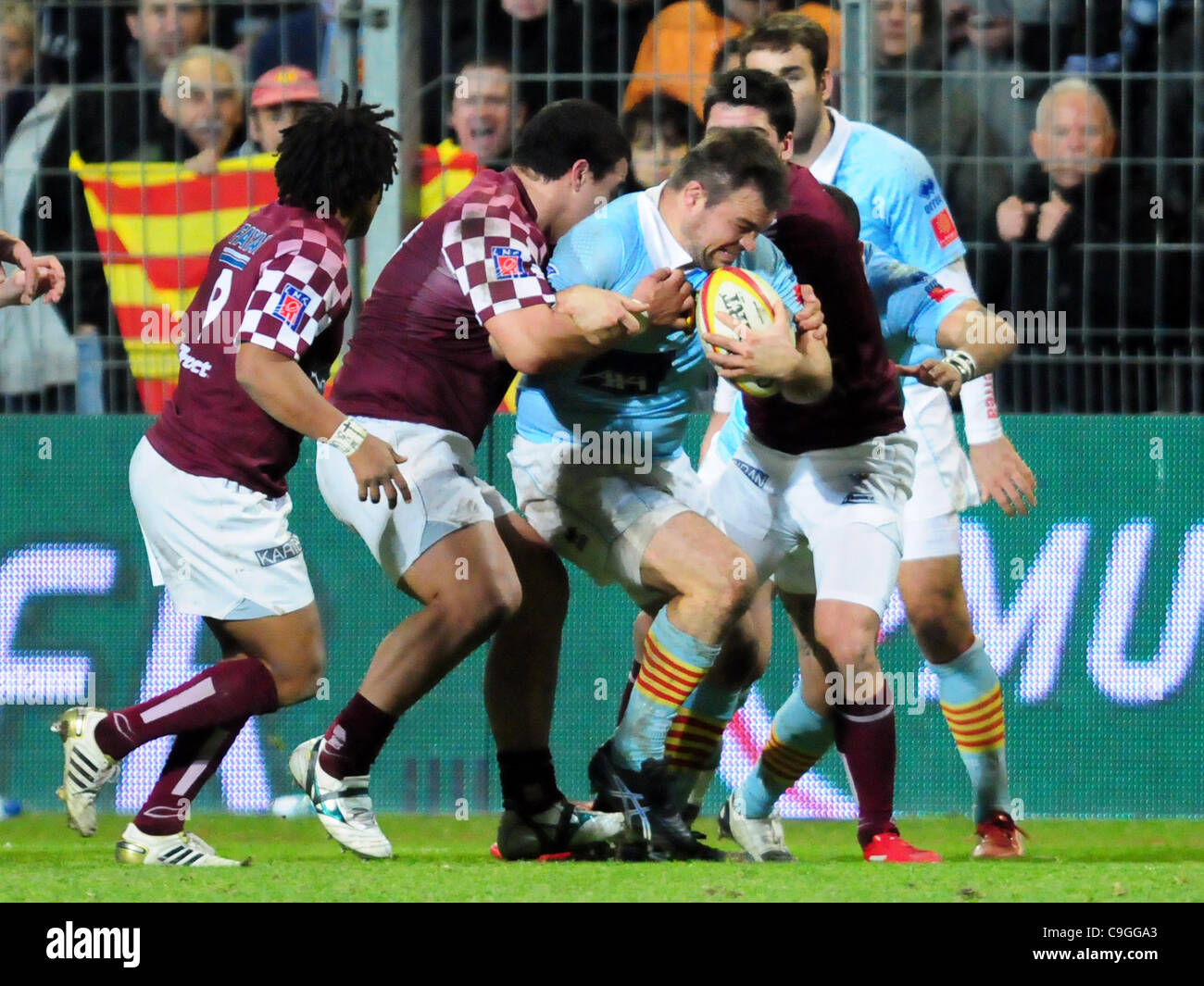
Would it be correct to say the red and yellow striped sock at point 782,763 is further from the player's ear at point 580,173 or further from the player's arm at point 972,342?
the player's ear at point 580,173

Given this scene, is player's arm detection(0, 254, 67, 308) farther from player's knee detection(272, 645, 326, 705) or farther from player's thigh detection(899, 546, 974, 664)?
player's thigh detection(899, 546, 974, 664)

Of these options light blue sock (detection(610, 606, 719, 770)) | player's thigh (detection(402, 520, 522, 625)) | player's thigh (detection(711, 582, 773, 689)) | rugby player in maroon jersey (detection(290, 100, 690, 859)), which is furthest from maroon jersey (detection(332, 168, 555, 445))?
player's thigh (detection(711, 582, 773, 689))

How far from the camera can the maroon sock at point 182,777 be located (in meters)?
5.62

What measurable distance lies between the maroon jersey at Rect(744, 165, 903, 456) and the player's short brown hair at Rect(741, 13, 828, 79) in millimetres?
814

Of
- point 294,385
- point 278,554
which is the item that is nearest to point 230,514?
point 278,554

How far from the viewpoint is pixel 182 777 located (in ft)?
18.6

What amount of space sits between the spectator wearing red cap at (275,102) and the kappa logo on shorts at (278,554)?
2.20 metres

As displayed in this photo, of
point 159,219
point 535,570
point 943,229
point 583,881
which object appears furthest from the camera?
point 159,219

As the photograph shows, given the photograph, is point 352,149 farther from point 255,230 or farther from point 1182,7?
point 1182,7

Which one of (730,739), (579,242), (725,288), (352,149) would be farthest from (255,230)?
(730,739)

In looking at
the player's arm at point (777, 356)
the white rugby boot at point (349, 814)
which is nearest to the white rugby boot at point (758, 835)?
the white rugby boot at point (349, 814)

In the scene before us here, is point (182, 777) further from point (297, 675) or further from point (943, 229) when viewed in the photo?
point (943, 229)

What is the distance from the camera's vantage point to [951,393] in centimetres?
570

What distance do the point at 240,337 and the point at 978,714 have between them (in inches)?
103
